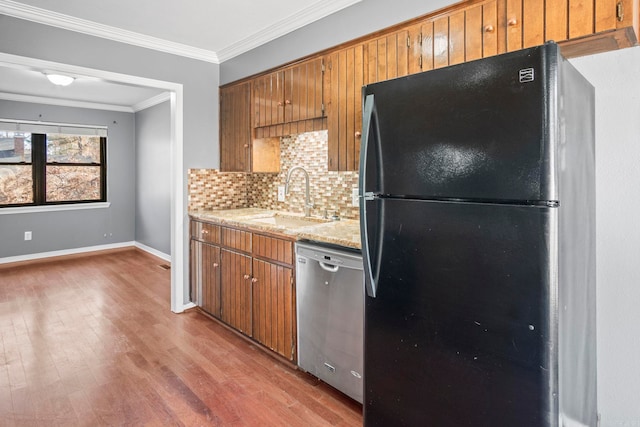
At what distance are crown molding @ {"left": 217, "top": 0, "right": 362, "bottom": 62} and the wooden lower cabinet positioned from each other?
1.61 meters

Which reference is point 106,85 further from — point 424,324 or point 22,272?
point 424,324

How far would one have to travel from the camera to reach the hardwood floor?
2.10 m

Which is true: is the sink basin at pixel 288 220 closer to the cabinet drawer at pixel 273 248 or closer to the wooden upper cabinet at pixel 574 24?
the cabinet drawer at pixel 273 248

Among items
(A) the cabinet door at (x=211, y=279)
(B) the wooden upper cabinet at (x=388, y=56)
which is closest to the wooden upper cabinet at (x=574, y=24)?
(B) the wooden upper cabinet at (x=388, y=56)

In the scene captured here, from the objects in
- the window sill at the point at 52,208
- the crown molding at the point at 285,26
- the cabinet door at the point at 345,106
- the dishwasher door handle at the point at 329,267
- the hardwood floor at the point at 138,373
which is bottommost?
the hardwood floor at the point at 138,373

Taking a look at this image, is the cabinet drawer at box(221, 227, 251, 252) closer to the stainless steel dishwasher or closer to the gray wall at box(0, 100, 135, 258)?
the stainless steel dishwasher

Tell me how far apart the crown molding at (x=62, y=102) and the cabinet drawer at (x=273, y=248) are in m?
4.93

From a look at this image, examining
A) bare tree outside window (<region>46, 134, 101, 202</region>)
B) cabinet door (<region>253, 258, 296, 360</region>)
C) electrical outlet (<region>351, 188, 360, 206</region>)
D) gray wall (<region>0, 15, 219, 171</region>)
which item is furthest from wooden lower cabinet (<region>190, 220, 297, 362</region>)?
bare tree outside window (<region>46, 134, 101, 202</region>)

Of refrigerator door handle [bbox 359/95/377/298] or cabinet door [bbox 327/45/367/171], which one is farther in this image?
cabinet door [bbox 327/45/367/171]

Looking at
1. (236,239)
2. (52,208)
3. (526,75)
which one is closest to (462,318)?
(526,75)

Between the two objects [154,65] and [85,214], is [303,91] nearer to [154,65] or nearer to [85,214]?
[154,65]

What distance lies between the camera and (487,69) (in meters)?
1.20

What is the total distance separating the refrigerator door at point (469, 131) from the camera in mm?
1105

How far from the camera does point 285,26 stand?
299 cm
